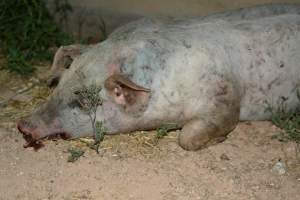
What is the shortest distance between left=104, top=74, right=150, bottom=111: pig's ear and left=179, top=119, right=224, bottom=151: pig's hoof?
1.33 ft

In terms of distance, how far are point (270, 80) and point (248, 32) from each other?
1.43 ft

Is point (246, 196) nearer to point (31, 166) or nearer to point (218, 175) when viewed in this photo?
point (218, 175)

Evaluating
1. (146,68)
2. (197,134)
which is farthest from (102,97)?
(197,134)

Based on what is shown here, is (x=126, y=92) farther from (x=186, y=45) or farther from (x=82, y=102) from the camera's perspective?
(x=186, y=45)

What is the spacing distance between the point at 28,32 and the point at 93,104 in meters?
2.11

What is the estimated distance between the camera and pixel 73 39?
6.79 metres

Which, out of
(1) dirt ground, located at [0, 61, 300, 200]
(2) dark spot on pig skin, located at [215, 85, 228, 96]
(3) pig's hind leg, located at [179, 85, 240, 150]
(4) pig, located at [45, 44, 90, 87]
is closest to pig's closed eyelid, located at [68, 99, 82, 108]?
(1) dirt ground, located at [0, 61, 300, 200]

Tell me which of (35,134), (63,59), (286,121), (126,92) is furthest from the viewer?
(63,59)

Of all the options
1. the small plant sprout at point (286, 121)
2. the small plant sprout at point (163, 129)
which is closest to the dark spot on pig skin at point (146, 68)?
the small plant sprout at point (163, 129)

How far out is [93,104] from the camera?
5059 mm

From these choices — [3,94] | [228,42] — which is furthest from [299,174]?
[3,94]

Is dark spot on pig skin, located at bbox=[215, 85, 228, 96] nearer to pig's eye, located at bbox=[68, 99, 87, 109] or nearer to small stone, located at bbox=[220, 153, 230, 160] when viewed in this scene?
small stone, located at bbox=[220, 153, 230, 160]

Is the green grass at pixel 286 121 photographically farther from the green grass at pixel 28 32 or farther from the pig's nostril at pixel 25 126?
the green grass at pixel 28 32

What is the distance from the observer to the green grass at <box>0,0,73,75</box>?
21.9ft
